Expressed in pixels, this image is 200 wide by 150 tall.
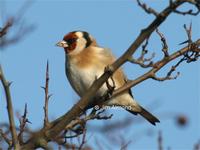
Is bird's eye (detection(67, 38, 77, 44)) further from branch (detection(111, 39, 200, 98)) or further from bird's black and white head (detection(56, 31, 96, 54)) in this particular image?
branch (detection(111, 39, 200, 98))

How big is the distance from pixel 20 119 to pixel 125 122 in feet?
1.92

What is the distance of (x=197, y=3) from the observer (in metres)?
2.48

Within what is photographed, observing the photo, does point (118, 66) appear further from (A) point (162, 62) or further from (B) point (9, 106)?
(B) point (9, 106)

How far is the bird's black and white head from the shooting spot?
187 inches

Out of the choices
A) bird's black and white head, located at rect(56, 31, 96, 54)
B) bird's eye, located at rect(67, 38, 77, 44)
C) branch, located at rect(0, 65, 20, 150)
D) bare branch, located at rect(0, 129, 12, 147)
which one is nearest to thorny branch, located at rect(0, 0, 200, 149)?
branch, located at rect(0, 65, 20, 150)

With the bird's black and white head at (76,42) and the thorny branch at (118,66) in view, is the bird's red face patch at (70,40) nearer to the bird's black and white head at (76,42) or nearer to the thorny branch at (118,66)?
the bird's black and white head at (76,42)

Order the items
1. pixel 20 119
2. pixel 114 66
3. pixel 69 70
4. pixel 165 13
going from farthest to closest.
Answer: pixel 69 70
pixel 20 119
pixel 114 66
pixel 165 13

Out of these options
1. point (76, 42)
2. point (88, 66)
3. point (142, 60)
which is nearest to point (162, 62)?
point (142, 60)

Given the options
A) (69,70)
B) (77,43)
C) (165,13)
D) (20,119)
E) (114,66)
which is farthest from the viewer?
(77,43)

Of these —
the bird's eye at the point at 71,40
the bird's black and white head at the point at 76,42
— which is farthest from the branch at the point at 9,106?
the bird's eye at the point at 71,40

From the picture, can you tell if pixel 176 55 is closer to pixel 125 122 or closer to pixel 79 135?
pixel 125 122

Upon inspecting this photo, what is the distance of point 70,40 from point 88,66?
0.61m

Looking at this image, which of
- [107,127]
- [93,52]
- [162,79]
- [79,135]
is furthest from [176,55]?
[93,52]

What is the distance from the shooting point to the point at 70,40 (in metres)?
4.92
